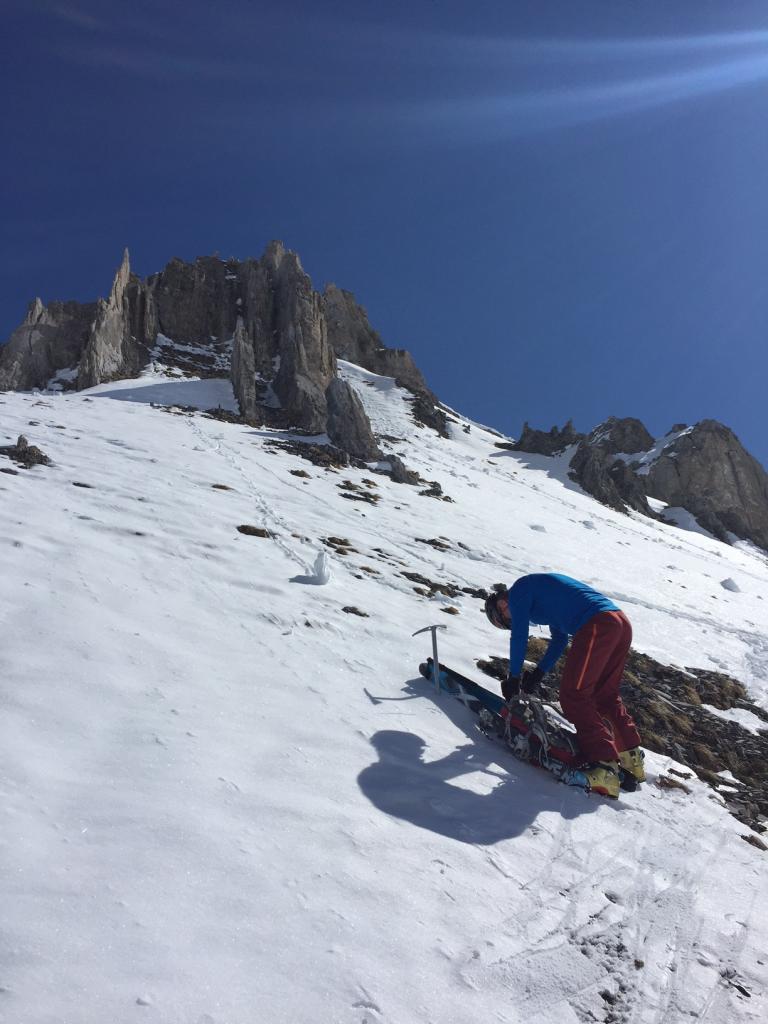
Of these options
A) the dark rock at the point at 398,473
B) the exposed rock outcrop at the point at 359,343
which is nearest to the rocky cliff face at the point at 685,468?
the exposed rock outcrop at the point at 359,343

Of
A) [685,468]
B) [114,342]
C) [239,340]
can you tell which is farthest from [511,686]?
[685,468]

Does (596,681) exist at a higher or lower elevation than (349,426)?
lower

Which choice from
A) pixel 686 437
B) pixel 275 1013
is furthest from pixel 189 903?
pixel 686 437

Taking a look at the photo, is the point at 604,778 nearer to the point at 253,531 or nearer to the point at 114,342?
the point at 253,531

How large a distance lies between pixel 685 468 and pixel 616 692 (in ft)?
245

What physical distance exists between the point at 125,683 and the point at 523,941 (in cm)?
376

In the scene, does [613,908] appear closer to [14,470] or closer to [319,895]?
[319,895]

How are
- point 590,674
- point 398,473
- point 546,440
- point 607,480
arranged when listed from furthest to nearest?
point 546,440
point 607,480
point 398,473
point 590,674

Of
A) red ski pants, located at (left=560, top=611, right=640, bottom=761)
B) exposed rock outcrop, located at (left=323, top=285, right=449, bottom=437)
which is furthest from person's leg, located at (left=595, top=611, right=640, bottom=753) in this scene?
exposed rock outcrop, located at (left=323, top=285, right=449, bottom=437)

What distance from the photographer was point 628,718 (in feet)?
19.1

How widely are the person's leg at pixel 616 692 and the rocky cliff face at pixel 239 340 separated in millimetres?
25052

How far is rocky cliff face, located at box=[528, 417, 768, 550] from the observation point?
55.6 metres

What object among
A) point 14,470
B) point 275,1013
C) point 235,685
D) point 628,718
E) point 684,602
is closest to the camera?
point 275,1013

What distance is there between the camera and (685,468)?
70.4m
